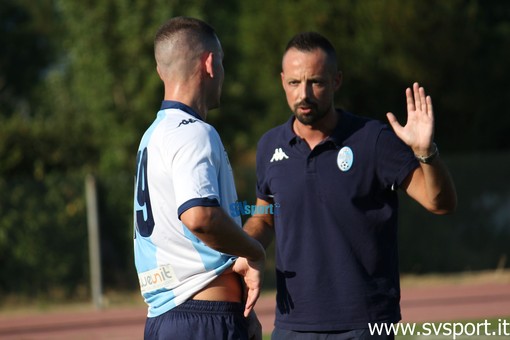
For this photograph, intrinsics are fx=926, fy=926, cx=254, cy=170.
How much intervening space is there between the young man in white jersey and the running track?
818 cm

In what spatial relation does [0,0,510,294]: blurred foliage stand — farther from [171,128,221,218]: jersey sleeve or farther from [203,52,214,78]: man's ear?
[171,128,221,218]: jersey sleeve

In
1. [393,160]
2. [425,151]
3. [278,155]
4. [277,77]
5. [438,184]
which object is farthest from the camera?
[277,77]

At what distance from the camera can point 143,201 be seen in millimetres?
4211

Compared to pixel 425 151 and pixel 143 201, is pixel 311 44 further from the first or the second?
pixel 143 201

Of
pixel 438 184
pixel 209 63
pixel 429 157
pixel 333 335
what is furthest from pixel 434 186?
pixel 209 63

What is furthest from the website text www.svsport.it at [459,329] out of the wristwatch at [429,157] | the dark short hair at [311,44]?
the wristwatch at [429,157]

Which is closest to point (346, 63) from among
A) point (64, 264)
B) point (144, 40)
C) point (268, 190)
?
point (144, 40)

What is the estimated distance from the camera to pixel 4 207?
660 inches

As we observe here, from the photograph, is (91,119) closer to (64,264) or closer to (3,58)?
(64,264)

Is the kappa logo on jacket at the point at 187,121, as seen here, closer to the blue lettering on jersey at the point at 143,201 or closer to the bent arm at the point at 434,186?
the blue lettering on jersey at the point at 143,201

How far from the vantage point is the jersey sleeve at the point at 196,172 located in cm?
387

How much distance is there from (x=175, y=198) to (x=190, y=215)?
0.20 m

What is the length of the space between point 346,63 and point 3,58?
22.6 metres

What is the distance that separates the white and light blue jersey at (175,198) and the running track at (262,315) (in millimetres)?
8187
